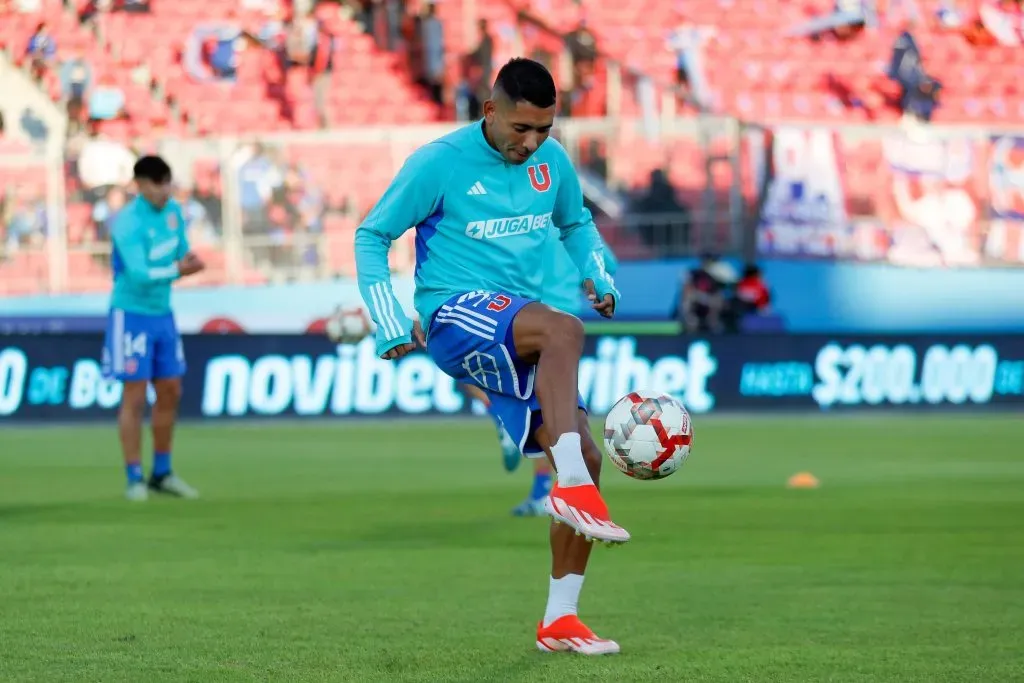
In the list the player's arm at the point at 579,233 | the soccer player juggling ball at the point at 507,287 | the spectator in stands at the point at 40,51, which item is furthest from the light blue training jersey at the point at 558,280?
the spectator in stands at the point at 40,51

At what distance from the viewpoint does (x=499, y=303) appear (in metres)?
5.31

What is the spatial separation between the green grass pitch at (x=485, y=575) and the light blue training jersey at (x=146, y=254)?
1.36 meters

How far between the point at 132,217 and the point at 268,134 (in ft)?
33.8

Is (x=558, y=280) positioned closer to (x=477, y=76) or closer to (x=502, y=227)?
(x=502, y=227)

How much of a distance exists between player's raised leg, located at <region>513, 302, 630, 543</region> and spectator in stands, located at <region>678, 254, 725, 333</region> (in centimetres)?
1584

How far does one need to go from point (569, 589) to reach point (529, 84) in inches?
64.4

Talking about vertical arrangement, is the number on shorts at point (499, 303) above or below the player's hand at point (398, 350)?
above

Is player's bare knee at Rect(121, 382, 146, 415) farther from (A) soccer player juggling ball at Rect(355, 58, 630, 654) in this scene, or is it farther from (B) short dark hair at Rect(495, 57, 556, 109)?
(B) short dark hair at Rect(495, 57, 556, 109)

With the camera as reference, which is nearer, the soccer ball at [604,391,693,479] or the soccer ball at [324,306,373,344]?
the soccer ball at [604,391,693,479]

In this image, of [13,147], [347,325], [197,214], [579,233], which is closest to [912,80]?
[197,214]

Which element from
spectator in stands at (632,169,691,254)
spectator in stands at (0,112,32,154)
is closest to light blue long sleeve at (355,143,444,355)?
spectator in stands at (632,169,691,254)

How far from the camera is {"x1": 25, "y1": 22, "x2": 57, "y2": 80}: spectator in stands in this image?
21906 millimetres

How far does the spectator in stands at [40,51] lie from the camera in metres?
21.9

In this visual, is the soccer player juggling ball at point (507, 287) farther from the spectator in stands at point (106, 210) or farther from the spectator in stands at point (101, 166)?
the spectator in stands at point (101, 166)
